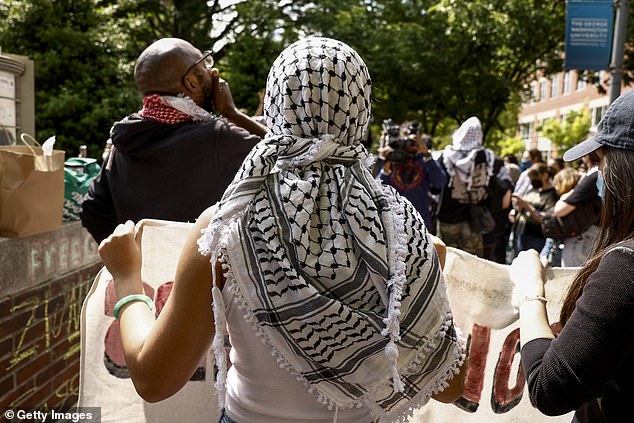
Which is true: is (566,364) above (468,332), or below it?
above

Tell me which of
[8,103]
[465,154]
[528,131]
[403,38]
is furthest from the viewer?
[528,131]

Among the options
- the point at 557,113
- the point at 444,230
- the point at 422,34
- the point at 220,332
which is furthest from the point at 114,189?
the point at 557,113

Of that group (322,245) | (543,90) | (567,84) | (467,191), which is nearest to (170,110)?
(322,245)

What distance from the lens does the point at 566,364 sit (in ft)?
5.14

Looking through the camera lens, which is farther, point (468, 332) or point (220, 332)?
point (468, 332)

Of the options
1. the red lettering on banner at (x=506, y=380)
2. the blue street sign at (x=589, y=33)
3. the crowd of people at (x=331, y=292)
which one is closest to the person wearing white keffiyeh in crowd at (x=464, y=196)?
the blue street sign at (x=589, y=33)

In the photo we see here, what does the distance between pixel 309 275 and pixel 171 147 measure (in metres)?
1.37

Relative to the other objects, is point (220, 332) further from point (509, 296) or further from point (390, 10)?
point (390, 10)

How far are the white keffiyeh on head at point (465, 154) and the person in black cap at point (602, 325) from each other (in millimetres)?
5571

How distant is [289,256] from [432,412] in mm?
1714

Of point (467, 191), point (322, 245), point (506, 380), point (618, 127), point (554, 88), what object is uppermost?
point (554, 88)

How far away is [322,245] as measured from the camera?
147 cm

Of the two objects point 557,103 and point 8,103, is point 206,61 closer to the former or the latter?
point 8,103

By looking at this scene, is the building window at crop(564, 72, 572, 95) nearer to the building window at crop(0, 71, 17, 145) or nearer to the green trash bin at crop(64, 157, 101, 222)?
the building window at crop(0, 71, 17, 145)
